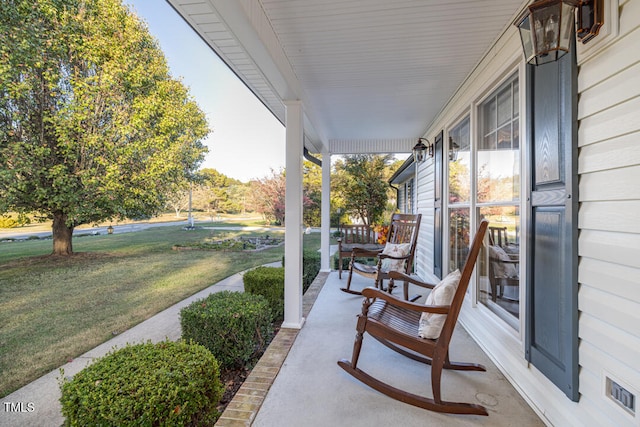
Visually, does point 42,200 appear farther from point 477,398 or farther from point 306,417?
point 477,398

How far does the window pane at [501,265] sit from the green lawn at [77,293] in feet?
13.0

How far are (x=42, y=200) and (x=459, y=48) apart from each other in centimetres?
497

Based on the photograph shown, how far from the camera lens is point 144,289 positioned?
4738mm

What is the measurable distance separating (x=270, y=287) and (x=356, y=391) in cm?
180

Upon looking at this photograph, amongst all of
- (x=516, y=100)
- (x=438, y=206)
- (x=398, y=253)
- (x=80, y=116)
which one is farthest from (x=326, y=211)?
(x=80, y=116)

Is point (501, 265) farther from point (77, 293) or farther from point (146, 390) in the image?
point (77, 293)

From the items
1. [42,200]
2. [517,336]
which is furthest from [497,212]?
[42,200]

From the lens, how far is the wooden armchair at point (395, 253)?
3.82 m

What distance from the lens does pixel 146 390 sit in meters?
1.22

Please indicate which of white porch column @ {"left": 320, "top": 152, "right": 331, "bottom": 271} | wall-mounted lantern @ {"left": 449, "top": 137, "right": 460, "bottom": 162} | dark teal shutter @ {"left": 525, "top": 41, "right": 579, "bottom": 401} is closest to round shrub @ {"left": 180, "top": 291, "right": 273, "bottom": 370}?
dark teal shutter @ {"left": 525, "top": 41, "right": 579, "bottom": 401}

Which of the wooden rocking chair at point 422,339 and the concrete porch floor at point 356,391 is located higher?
the wooden rocking chair at point 422,339

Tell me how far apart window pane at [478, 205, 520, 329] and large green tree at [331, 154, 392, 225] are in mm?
8812

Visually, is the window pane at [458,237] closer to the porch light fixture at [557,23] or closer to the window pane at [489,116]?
the window pane at [489,116]

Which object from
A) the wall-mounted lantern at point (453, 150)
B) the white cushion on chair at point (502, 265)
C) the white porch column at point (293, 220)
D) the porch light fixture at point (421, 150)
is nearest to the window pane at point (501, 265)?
the white cushion on chair at point (502, 265)
